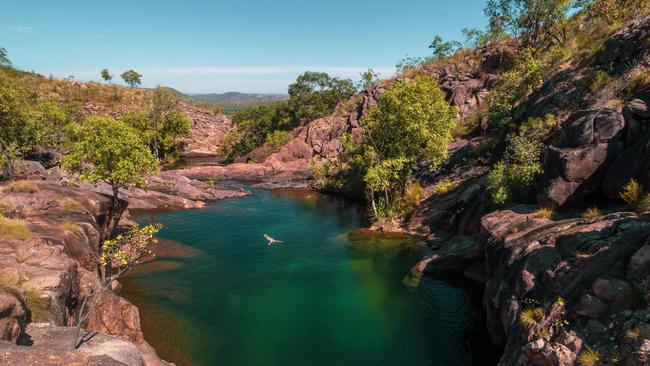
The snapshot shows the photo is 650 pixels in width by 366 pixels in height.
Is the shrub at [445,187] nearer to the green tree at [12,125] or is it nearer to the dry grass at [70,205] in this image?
the dry grass at [70,205]

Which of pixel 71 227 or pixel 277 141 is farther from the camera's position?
pixel 277 141

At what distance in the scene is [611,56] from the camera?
31.7 meters

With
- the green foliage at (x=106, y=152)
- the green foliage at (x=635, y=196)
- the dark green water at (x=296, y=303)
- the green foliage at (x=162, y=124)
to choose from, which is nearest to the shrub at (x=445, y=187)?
the dark green water at (x=296, y=303)

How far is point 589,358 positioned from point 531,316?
3.22 m

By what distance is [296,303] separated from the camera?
27.8 metres

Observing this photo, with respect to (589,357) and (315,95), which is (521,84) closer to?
(589,357)

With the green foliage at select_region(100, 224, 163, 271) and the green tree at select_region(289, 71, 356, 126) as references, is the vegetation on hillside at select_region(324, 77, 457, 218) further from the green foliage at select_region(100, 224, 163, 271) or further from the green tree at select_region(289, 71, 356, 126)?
the green tree at select_region(289, 71, 356, 126)

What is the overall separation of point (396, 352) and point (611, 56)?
30493 millimetres

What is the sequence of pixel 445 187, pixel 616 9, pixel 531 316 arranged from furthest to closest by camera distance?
pixel 445 187 < pixel 616 9 < pixel 531 316

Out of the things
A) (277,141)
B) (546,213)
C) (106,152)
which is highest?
(106,152)

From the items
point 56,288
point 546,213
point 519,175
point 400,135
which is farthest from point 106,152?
point 546,213

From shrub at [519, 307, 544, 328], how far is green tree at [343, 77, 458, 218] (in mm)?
27486

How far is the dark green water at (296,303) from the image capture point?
21875 millimetres

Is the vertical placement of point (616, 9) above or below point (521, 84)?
above
